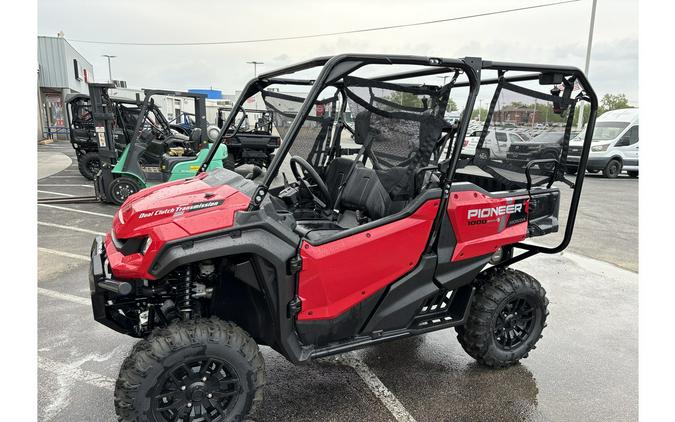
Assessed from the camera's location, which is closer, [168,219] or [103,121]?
[168,219]

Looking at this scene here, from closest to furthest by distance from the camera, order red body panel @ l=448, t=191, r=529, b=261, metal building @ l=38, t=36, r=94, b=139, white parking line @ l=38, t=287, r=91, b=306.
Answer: red body panel @ l=448, t=191, r=529, b=261 → white parking line @ l=38, t=287, r=91, b=306 → metal building @ l=38, t=36, r=94, b=139

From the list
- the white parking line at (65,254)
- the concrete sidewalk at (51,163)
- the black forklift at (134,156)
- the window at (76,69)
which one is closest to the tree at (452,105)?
the white parking line at (65,254)

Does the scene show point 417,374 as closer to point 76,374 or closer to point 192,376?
point 192,376

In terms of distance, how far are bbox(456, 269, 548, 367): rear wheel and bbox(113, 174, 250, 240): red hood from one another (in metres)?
1.92

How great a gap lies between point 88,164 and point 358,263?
11.4 m

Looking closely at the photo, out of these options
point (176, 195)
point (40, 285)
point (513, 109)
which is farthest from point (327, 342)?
point (40, 285)

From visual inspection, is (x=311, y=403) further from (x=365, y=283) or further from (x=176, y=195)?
(x=176, y=195)

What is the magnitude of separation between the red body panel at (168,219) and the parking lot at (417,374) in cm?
110

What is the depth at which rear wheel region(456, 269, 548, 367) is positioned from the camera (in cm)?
320

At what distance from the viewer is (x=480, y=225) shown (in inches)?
118

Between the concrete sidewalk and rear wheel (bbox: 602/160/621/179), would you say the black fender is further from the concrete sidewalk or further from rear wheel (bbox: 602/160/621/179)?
rear wheel (bbox: 602/160/621/179)

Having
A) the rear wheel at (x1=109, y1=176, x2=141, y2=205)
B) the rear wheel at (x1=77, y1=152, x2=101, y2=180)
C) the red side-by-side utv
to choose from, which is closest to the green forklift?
the rear wheel at (x1=109, y1=176, x2=141, y2=205)

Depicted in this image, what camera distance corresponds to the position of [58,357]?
10.8ft

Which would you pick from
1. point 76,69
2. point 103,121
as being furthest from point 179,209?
point 76,69
